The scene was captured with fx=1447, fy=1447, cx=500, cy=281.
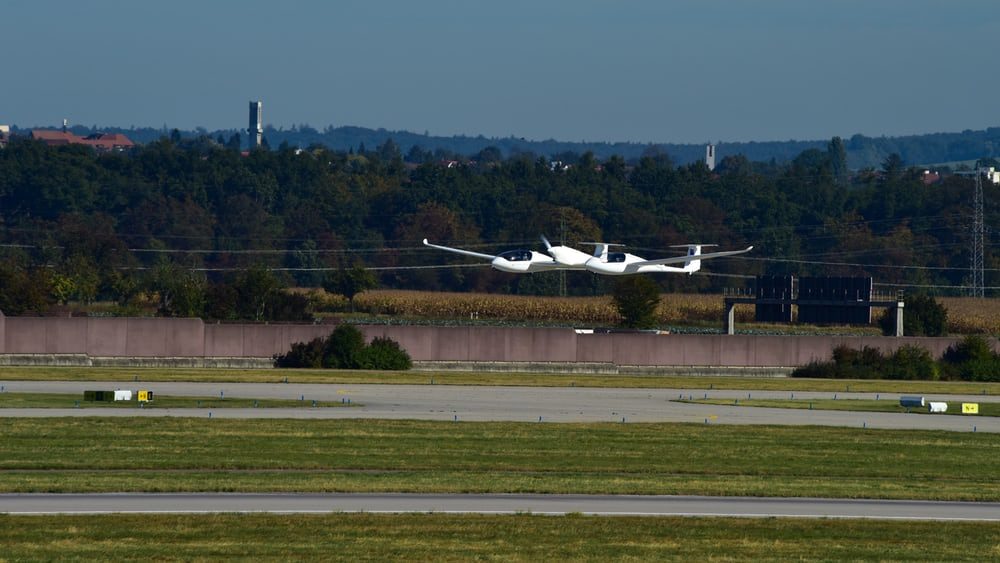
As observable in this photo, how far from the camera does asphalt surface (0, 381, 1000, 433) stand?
44406 mm

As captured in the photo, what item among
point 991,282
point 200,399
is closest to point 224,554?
point 200,399

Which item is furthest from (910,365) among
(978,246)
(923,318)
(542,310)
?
(978,246)

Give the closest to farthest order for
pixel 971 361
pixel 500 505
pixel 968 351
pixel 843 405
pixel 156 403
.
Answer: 1. pixel 500 505
2. pixel 156 403
3. pixel 843 405
4. pixel 971 361
5. pixel 968 351

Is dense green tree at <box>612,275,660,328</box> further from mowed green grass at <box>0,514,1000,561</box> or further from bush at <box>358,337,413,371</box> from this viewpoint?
mowed green grass at <box>0,514,1000,561</box>

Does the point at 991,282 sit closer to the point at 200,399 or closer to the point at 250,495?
the point at 200,399

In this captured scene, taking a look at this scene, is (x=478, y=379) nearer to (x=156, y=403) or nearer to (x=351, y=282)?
(x=156, y=403)

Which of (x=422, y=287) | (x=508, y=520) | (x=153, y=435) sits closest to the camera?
(x=508, y=520)

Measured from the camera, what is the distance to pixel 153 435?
37000mm

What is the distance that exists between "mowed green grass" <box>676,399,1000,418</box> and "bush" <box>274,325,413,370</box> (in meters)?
19.6

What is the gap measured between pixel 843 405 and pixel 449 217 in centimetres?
10271

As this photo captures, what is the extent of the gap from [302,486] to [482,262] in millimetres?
116174

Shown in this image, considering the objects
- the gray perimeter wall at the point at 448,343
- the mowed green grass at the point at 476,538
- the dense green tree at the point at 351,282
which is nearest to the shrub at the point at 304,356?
the gray perimeter wall at the point at 448,343

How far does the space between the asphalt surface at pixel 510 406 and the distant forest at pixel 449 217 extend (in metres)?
69.6

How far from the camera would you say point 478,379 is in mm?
65062
